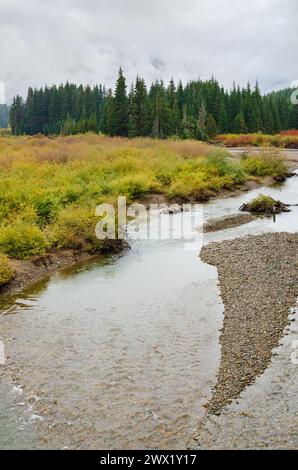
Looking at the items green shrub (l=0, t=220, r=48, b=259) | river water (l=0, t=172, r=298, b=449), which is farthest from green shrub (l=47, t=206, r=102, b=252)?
river water (l=0, t=172, r=298, b=449)

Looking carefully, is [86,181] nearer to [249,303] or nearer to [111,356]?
[249,303]

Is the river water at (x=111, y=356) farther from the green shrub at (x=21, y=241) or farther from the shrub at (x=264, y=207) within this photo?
the shrub at (x=264, y=207)

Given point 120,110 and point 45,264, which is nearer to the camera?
point 45,264

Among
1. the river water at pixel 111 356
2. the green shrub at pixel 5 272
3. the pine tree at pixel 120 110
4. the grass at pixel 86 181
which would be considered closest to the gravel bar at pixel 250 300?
the river water at pixel 111 356

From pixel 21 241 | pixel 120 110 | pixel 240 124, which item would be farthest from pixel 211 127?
pixel 21 241

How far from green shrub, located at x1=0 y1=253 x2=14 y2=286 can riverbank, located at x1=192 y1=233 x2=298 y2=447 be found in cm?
689

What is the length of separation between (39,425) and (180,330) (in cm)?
479

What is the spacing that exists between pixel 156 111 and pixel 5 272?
192ft

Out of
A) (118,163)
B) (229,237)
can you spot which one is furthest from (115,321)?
(118,163)

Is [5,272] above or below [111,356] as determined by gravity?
above

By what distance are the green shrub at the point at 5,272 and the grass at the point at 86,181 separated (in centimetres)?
179

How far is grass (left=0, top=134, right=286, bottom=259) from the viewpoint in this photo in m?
19.4

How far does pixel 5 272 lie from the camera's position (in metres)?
15.5

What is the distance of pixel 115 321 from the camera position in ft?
42.8
